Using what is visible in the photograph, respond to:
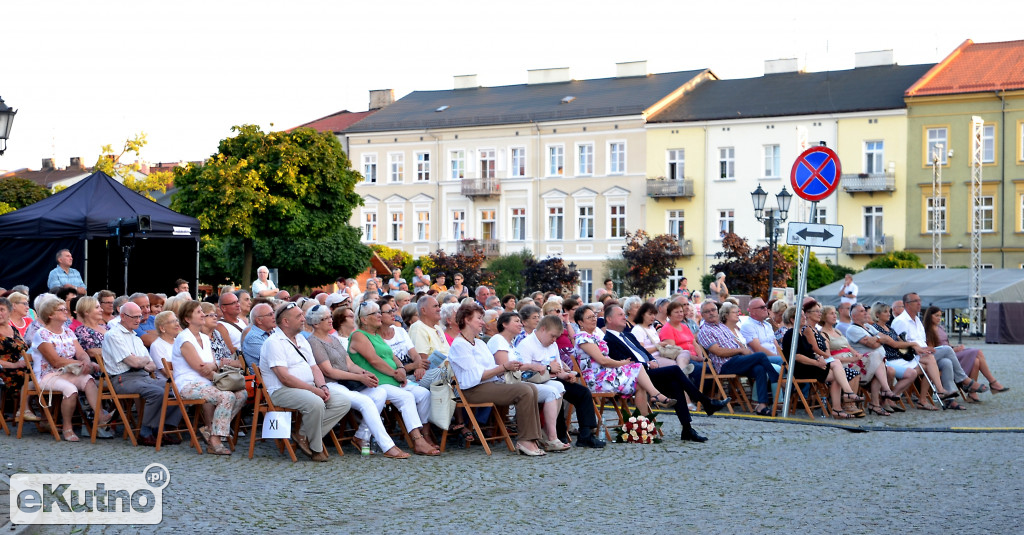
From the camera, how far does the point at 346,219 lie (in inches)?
1994

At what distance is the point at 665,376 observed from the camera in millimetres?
12539

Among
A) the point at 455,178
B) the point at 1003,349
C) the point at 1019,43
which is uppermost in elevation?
the point at 1019,43

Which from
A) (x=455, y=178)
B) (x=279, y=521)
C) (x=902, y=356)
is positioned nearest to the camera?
(x=279, y=521)

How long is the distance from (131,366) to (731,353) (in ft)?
23.3

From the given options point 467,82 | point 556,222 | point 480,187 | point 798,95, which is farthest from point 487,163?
point 798,95

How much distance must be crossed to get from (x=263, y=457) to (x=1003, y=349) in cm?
2792

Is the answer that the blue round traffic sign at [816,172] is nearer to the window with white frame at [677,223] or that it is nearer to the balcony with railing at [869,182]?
the balcony with railing at [869,182]

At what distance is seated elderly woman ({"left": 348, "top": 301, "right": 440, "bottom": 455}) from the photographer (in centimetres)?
1132

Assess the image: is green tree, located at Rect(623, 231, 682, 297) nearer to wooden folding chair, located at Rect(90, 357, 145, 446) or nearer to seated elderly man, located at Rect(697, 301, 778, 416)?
seated elderly man, located at Rect(697, 301, 778, 416)

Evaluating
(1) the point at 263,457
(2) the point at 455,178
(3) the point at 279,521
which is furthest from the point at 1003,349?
(2) the point at 455,178

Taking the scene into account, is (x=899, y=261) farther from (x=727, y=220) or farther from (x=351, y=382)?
(x=351, y=382)

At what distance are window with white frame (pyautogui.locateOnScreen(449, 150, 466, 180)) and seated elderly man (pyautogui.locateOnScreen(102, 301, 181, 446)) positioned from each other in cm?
5426

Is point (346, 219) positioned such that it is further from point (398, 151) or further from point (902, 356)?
point (902, 356)

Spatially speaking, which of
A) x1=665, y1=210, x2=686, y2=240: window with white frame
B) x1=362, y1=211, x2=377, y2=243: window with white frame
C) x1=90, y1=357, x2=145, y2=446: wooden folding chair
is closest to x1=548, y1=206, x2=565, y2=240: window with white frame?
x1=665, y1=210, x2=686, y2=240: window with white frame
